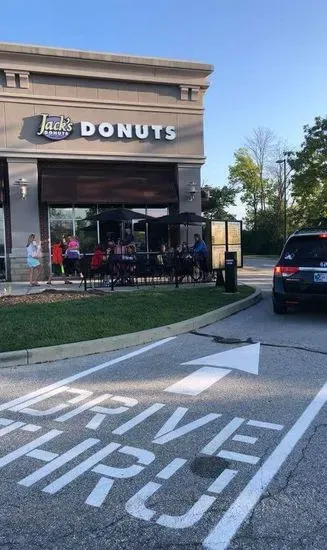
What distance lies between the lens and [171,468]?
3668 millimetres

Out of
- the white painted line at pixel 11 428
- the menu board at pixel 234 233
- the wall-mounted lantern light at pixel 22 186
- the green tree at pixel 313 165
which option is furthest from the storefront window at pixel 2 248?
the green tree at pixel 313 165

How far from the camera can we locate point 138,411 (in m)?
4.84

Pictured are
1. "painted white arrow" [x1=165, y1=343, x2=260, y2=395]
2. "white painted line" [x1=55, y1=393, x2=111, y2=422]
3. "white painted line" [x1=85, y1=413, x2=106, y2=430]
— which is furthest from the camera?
"painted white arrow" [x1=165, y1=343, x2=260, y2=395]

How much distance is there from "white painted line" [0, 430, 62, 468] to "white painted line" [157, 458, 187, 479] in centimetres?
112

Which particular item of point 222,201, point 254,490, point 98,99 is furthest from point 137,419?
point 222,201

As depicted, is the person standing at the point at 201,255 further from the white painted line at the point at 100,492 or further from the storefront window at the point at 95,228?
the white painted line at the point at 100,492

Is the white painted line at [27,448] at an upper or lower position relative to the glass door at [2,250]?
lower

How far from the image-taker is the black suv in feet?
30.1

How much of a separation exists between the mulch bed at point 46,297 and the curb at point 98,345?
3649 millimetres

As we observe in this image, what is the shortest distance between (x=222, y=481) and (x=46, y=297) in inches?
362

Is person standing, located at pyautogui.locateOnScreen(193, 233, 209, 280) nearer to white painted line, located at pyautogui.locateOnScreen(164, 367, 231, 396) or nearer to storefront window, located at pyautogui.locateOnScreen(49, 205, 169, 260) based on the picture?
storefront window, located at pyautogui.locateOnScreen(49, 205, 169, 260)

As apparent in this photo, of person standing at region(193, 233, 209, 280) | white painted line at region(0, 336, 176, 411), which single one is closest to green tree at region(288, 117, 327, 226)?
person standing at region(193, 233, 209, 280)

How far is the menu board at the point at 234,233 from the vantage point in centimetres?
1456

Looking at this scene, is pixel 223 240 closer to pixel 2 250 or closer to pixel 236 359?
pixel 236 359
